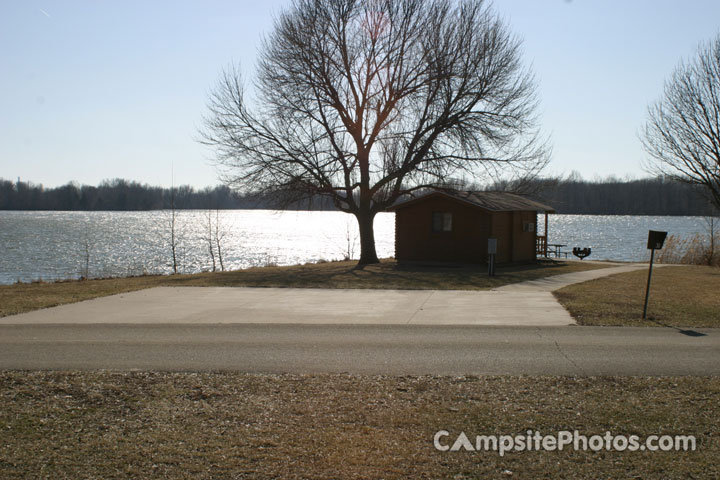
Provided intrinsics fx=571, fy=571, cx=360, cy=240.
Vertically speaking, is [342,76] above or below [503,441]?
above

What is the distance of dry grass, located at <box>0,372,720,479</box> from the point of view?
463 centimetres

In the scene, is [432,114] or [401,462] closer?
[401,462]

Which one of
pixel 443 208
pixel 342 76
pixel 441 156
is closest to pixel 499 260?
pixel 443 208

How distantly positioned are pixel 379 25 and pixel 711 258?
2014 centimetres

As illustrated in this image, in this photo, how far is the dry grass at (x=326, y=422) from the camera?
463 cm

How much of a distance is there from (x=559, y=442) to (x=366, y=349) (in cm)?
382

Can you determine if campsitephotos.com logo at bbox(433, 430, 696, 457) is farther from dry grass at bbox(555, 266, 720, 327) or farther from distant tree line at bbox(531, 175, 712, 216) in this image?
distant tree line at bbox(531, 175, 712, 216)

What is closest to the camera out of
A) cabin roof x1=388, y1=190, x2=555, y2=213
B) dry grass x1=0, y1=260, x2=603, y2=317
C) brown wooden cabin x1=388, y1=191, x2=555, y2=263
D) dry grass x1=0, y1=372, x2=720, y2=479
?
dry grass x1=0, y1=372, x2=720, y2=479

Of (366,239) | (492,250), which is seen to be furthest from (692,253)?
(366,239)

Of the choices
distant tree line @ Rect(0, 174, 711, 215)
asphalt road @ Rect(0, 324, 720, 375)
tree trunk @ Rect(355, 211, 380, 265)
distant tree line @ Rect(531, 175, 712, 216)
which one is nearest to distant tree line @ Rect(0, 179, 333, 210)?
distant tree line @ Rect(0, 174, 711, 215)

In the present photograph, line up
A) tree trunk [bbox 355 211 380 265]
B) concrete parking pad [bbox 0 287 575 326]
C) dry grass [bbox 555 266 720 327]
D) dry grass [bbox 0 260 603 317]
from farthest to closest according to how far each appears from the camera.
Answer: tree trunk [bbox 355 211 380 265] < dry grass [bbox 0 260 603 317] < concrete parking pad [bbox 0 287 575 326] < dry grass [bbox 555 266 720 327]

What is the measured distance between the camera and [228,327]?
10.3m

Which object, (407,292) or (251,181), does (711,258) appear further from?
(251,181)

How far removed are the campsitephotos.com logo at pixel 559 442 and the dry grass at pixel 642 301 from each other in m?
5.65
